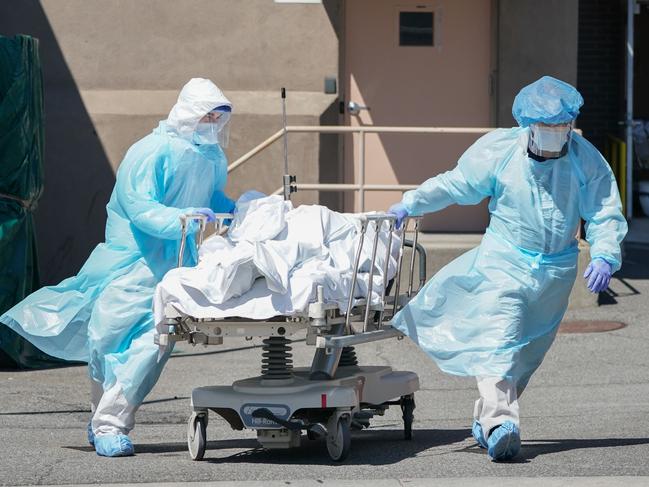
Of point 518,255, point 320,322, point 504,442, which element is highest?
point 518,255

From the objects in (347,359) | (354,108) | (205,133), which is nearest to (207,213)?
(205,133)

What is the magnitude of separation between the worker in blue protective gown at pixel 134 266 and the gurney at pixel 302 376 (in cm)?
25

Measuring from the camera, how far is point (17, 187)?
10.6 metres

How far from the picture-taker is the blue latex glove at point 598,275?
6893mm

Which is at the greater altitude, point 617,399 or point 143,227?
point 143,227

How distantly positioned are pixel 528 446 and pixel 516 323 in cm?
79

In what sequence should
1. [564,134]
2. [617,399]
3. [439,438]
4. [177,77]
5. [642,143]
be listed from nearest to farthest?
1. [564,134]
2. [439,438]
3. [617,399]
4. [177,77]
5. [642,143]

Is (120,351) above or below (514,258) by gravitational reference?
below

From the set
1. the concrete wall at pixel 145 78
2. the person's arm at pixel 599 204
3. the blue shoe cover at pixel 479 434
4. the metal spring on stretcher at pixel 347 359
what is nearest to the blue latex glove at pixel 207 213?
the metal spring on stretcher at pixel 347 359

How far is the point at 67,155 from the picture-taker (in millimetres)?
13719

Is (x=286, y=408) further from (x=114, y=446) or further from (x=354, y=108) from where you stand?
(x=354, y=108)

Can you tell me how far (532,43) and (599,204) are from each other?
6.74m

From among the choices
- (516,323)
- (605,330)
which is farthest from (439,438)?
(605,330)

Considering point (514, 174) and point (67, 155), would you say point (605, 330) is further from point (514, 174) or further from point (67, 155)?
point (67, 155)
